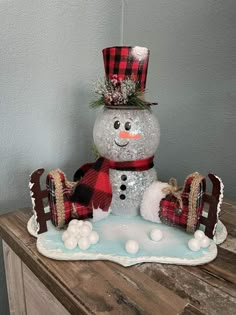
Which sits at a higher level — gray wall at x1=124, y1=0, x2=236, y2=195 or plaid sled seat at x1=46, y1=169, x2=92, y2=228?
gray wall at x1=124, y1=0, x2=236, y2=195

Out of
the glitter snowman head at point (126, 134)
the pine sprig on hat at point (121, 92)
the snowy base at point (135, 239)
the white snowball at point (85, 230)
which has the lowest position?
the snowy base at point (135, 239)

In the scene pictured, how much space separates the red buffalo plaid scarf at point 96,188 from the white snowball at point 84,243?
0.08 metres

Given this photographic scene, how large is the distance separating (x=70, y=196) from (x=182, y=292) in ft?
0.88

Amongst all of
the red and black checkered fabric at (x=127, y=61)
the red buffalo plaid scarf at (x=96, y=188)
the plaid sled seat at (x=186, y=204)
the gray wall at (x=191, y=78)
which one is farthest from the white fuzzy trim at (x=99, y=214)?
the gray wall at (x=191, y=78)

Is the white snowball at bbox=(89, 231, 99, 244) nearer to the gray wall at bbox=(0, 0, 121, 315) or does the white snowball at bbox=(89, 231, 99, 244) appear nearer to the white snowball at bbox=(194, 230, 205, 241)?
the white snowball at bbox=(194, 230, 205, 241)

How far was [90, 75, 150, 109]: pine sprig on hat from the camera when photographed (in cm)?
58

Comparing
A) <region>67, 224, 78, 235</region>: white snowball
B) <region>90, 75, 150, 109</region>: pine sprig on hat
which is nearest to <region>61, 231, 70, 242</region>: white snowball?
<region>67, 224, 78, 235</region>: white snowball

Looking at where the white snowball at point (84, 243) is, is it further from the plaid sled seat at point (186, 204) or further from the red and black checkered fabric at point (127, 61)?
the red and black checkered fabric at point (127, 61)

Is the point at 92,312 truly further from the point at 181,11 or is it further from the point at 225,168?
the point at 181,11

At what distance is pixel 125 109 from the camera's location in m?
0.59

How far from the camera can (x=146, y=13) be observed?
95cm

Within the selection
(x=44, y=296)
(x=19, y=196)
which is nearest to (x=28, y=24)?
(x=19, y=196)

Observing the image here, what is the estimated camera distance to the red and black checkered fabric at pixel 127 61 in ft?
1.92

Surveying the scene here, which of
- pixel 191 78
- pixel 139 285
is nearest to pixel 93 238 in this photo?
pixel 139 285
